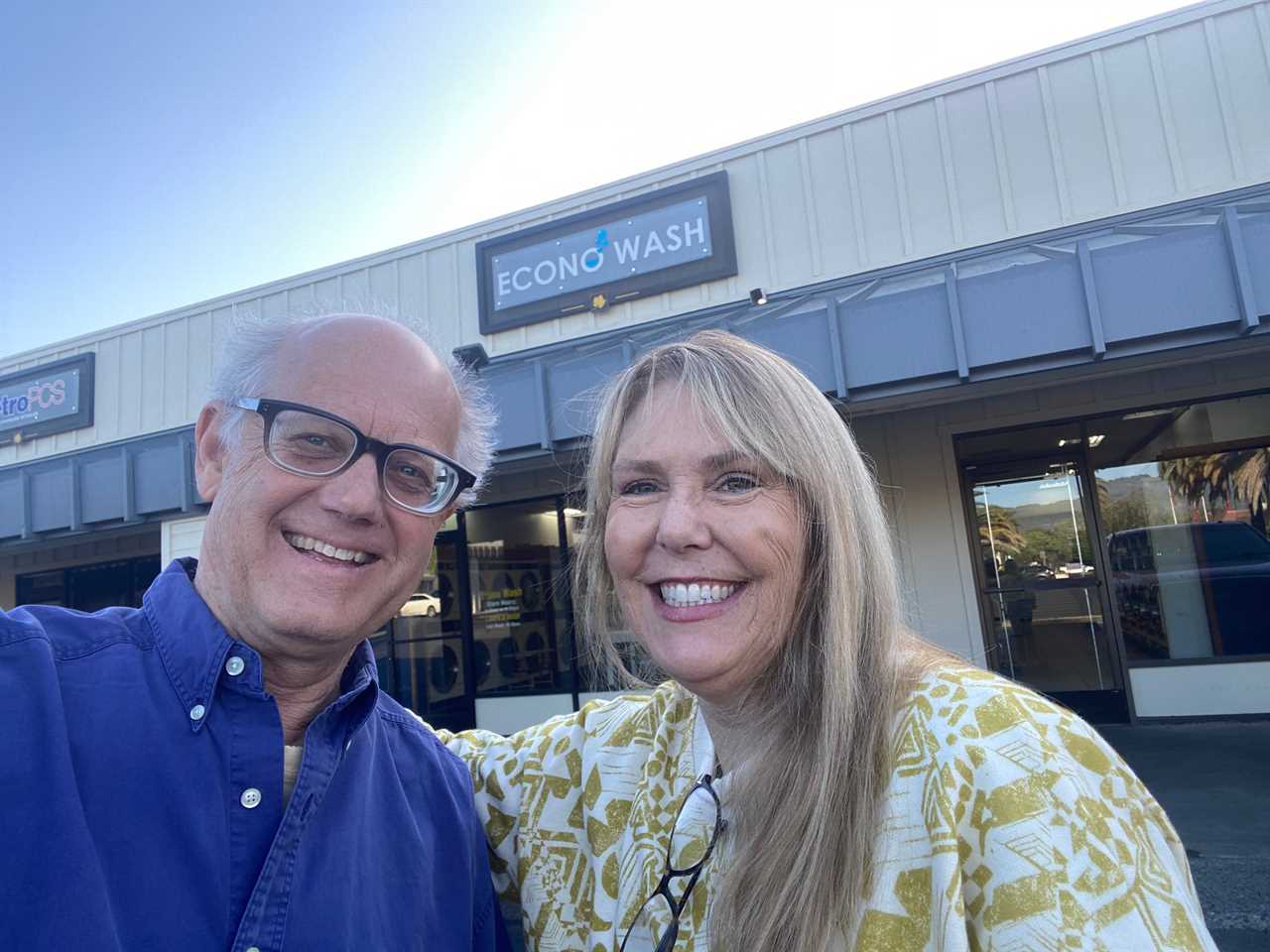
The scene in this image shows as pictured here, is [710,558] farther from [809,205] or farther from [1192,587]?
[1192,587]

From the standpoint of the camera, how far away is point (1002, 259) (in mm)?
5461

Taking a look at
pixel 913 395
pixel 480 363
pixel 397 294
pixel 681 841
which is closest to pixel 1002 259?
pixel 913 395

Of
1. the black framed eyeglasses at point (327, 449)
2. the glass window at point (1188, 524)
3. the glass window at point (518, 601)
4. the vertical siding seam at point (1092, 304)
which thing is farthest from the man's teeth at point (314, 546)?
the glass window at point (1188, 524)

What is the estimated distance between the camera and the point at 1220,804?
15.6ft

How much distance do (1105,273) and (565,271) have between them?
494 centimetres

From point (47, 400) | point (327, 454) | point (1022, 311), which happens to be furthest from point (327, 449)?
point (47, 400)

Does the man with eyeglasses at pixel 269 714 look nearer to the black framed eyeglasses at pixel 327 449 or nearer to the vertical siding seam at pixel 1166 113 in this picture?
the black framed eyeglasses at pixel 327 449

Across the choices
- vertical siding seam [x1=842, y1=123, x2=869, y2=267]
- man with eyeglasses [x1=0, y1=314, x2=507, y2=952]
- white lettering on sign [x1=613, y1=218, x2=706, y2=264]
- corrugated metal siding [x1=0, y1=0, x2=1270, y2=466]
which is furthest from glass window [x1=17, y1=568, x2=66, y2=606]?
man with eyeglasses [x1=0, y1=314, x2=507, y2=952]

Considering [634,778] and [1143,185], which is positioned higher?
[1143,185]

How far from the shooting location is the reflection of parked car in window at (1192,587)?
6.75 metres

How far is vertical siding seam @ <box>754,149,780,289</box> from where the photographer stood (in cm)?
717

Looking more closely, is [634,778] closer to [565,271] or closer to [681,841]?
[681,841]

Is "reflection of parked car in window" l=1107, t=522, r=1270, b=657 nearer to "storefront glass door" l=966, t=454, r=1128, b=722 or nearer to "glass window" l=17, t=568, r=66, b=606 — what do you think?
"storefront glass door" l=966, t=454, r=1128, b=722

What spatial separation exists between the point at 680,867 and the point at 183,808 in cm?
83
